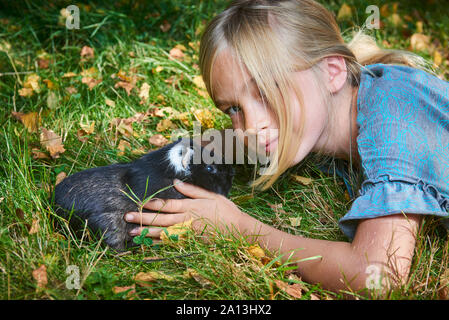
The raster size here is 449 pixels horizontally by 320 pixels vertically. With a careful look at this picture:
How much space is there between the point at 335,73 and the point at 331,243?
105 centimetres

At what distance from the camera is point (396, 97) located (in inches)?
95.5

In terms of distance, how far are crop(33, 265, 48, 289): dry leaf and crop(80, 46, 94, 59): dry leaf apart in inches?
115

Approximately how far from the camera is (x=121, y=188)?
Answer: 263 cm

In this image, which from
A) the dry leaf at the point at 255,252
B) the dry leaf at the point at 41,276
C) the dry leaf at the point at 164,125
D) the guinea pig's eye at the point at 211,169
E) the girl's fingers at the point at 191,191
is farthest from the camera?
the dry leaf at the point at 164,125

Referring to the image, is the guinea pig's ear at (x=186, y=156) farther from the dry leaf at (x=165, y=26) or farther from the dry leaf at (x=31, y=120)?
the dry leaf at (x=165, y=26)

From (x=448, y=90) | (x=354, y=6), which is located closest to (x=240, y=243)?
(x=448, y=90)

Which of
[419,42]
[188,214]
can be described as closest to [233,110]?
[188,214]

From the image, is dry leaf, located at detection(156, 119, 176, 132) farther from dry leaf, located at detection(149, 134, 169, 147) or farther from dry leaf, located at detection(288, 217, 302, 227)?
dry leaf, located at detection(288, 217, 302, 227)

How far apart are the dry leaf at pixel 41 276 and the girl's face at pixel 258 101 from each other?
1.32 m

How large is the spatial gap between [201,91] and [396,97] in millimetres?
2070

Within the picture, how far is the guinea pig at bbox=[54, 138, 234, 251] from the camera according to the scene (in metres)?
2.54

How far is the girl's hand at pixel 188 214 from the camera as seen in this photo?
2549mm

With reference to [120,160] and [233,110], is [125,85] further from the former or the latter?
[233,110]

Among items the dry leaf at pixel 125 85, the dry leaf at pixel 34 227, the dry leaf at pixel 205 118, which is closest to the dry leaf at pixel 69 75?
the dry leaf at pixel 125 85
